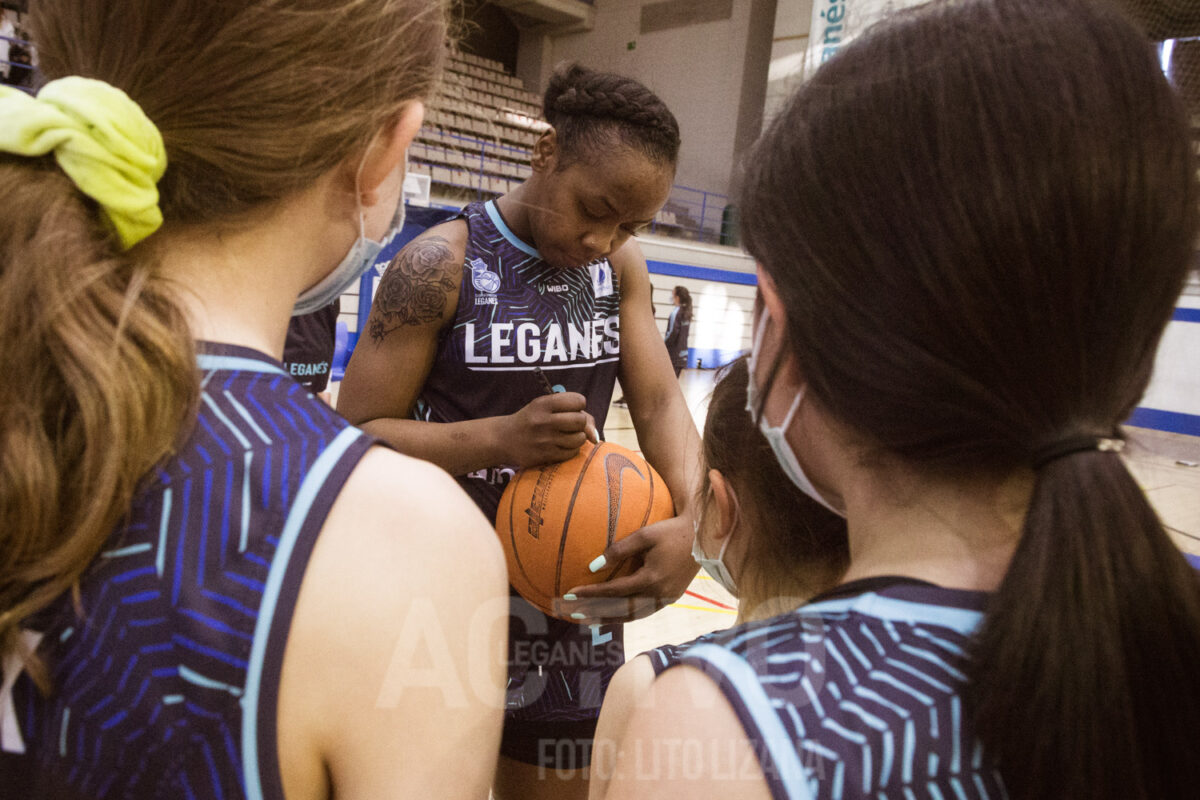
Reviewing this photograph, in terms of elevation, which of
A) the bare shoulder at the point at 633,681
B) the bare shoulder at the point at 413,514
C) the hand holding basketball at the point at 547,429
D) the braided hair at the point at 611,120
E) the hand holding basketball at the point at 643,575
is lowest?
the hand holding basketball at the point at 643,575

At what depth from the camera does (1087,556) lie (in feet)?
1.62

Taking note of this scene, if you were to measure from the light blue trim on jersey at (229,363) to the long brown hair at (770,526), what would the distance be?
55 cm

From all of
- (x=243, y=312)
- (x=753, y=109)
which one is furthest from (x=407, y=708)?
(x=753, y=109)

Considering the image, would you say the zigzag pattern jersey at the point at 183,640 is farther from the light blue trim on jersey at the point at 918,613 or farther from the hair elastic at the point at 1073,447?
the hair elastic at the point at 1073,447

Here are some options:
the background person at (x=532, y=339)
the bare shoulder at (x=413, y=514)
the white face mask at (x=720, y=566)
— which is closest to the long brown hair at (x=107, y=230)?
the bare shoulder at (x=413, y=514)

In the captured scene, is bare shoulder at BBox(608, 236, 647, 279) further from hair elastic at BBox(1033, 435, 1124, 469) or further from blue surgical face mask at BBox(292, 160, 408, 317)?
hair elastic at BBox(1033, 435, 1124, 469)

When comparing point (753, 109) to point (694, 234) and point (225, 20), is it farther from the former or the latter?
point (225, 20)

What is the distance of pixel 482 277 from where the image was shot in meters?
1.52

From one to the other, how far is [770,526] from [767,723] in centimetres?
47

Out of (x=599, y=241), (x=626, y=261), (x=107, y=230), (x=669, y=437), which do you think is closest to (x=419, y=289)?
(x=599, y=241)

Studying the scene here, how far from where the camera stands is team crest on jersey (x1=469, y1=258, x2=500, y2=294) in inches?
59.4

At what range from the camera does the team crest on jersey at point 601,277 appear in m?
1.65

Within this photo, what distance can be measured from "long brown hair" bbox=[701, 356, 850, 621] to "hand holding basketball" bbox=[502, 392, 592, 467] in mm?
366

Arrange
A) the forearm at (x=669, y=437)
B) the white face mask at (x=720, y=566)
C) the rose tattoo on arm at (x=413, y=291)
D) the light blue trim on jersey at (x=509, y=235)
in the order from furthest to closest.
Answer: the forearm at (x=669, y=437), the light blue trim on jersey at (x=509, y=235), the rose tattoo on arm at (x=413, y=291), the white face mask at (x=720, y=566)
